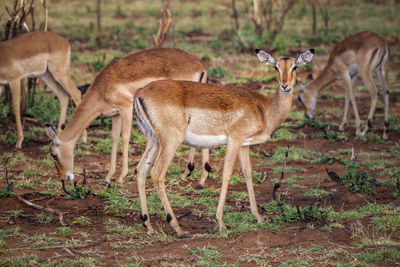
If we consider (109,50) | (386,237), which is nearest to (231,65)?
(109,50)

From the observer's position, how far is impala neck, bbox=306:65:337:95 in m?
9.95

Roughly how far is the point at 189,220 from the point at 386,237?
1793 mm

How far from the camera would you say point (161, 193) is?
5.09 meters

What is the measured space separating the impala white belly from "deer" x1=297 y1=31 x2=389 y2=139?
4.03 m

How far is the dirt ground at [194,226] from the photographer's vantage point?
4.34 metres

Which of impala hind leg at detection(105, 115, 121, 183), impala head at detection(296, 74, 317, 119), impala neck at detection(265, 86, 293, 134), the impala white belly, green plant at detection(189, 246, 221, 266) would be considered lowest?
impala head at detection(296, 74, 317, 119)

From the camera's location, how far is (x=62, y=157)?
6.59 metres

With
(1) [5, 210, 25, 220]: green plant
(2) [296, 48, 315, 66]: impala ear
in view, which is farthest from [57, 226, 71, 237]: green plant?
(2) [296, 48, 315, 66]: impala ear

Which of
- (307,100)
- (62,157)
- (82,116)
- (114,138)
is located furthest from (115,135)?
(307,100)

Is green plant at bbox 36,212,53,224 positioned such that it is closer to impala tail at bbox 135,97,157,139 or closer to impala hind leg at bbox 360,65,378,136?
impala tail at bbox 135,97,157,139

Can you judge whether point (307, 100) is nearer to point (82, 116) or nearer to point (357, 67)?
point (357, 67)

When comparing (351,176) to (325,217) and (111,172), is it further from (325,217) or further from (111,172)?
(111,172)

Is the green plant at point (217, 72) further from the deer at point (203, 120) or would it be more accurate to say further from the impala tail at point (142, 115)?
the impala tail at point (142, 115)

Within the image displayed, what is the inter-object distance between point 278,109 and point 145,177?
1.41 m
